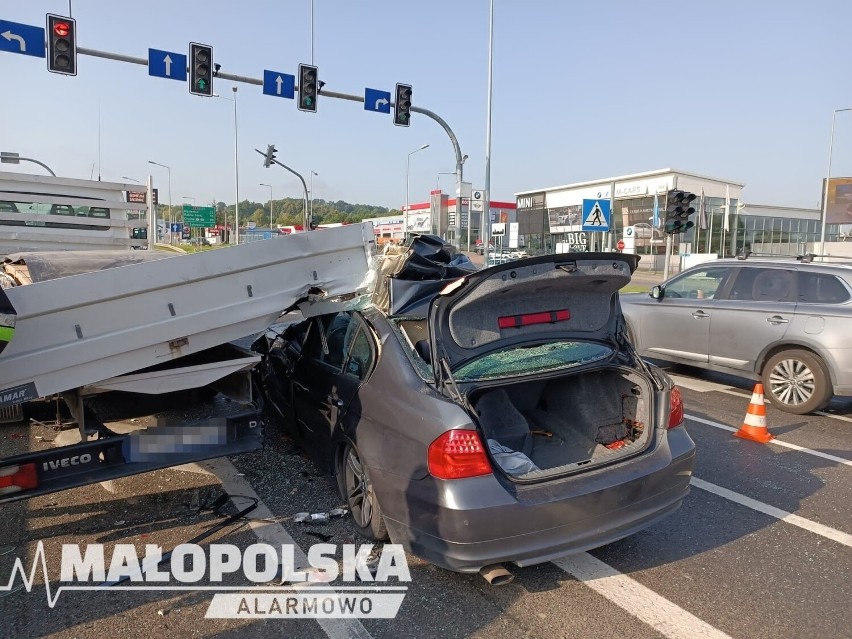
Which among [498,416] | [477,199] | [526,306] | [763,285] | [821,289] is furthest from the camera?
[477,199]

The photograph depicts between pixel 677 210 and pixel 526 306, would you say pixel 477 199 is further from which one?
pixel 526 306

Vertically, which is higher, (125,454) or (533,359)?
(533,359)

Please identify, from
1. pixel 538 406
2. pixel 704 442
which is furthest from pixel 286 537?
pixel 704 442

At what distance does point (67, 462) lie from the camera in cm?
351

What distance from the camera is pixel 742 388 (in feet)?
26.9

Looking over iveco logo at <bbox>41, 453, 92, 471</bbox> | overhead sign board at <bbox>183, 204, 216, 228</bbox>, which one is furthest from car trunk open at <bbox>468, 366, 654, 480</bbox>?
overhead sign board at <bbox>183, 204, 216, 228</bbox>

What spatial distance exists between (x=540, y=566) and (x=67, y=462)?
2.83m

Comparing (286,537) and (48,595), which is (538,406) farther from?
(48,595)

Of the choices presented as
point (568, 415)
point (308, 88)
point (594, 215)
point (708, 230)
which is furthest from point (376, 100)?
point (708, 230)

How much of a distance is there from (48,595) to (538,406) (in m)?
3.26

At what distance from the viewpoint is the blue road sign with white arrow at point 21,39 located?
487 inches

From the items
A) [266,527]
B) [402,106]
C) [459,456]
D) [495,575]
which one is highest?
[402,106]

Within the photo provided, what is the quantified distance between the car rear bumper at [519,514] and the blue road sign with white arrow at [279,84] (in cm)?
1488

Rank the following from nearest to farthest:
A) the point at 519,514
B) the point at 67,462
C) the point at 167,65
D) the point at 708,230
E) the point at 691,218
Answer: the point at 519,514 → the point at 67,462 → the point at 167,65 → the point at 691,218 → the point at 708,230
